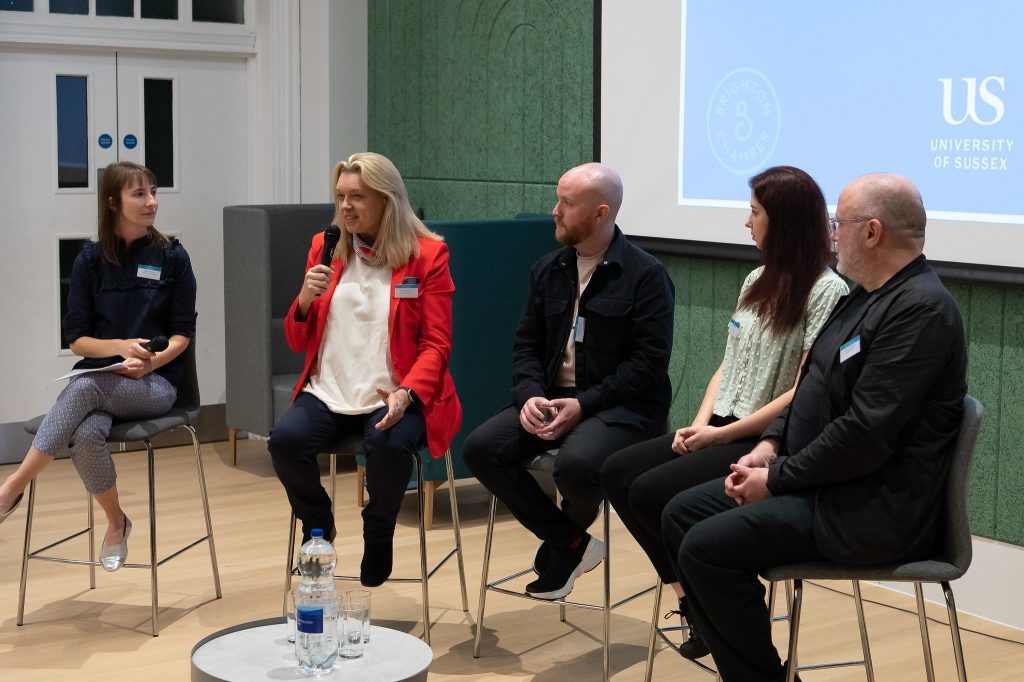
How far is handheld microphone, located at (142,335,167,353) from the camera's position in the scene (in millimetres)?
3768

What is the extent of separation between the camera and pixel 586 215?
3.52 meters

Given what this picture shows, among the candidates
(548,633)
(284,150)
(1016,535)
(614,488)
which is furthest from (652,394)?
(284,150)

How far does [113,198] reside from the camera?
12.8 ft

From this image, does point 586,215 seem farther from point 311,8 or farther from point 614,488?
point 311,8

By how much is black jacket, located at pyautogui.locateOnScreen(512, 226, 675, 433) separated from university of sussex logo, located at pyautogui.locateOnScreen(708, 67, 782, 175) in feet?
3.50

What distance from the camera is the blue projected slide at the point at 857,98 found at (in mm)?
3631

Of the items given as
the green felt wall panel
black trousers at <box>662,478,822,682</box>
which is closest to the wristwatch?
→ black trousers at <box>662,478,822,682</box>

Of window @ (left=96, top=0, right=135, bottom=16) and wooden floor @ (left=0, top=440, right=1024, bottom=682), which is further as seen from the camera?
window @ (left=96, top=0, right=135, bottom=16)

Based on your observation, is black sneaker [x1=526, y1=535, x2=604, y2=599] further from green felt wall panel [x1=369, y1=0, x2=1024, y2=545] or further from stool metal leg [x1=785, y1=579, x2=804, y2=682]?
green felt wall panel [x1=369, y1=0, x2=1024, y2=545]

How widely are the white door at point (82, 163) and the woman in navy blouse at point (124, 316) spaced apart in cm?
208

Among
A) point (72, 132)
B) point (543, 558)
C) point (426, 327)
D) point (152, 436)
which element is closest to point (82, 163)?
point (72, 132)

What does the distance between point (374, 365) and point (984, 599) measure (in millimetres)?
1944

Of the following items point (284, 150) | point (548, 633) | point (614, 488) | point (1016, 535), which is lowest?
point (548, 633)

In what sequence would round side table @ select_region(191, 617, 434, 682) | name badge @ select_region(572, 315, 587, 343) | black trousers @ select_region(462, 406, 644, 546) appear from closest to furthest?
round side table @ select_region(191, 617, 434, 682), black trousers @ select_region(462, 406, 644, 546), name badge @ select_region(572, 315, 587, 343)
